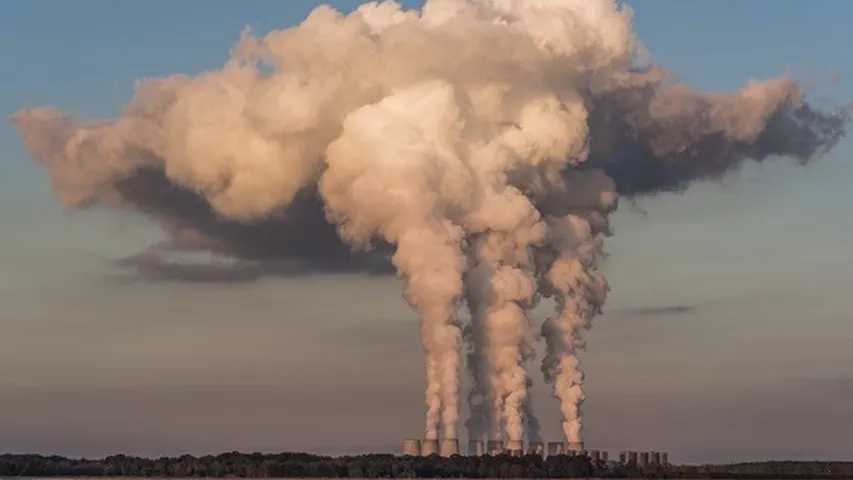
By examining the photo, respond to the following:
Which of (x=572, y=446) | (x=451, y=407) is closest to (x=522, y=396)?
(x=451, y=407)

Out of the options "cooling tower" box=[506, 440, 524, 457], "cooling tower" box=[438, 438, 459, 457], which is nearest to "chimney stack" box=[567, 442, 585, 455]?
"cooling tower" box=[506, 440, 524, 457]

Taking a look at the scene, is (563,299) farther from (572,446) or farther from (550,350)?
(572,446)

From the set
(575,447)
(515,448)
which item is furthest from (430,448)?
(575,447)

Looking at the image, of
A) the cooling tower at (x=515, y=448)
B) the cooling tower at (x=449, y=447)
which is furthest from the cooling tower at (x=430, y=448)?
the cooling tower at (x=515, y=448)

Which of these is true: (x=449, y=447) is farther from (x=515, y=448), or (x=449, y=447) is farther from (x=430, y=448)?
(x=515, y=448)

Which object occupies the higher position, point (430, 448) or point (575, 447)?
Result: point (575, 447)

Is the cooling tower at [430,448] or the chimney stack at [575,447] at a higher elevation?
the chimney stack at [575,447]

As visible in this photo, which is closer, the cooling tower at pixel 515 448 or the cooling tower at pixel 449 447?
the cooling tower at pixel 449 447

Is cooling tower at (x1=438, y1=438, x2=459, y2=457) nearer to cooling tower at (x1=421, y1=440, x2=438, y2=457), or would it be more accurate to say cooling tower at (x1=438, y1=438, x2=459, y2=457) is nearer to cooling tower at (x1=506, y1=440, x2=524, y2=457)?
cooling tower at (x1=421, y1=440, x2=438, y2=457)

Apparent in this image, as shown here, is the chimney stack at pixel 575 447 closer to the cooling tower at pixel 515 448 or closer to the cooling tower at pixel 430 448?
the cooling tower at pixel 515 448
